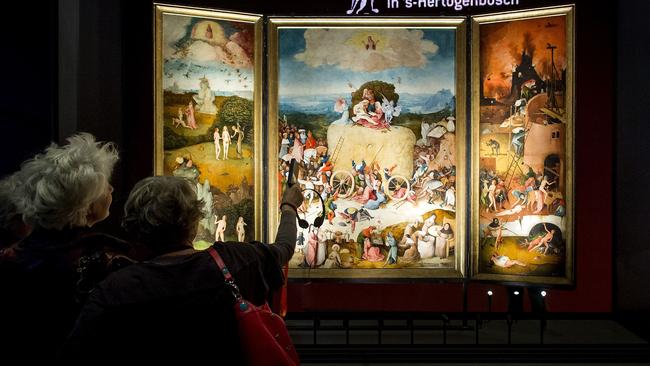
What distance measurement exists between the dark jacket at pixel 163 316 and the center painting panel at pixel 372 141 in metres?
4.45

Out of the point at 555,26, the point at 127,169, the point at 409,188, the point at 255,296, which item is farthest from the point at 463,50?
the point at 255,296

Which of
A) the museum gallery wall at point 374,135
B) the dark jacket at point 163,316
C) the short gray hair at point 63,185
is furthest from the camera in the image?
the museum gallery wall at point 374,135

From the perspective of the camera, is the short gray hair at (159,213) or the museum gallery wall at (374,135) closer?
the short gray hair at (159,213)

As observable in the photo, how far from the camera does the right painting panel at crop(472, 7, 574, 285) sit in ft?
21.8

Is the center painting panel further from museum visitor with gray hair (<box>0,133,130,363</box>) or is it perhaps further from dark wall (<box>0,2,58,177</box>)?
museum visitor with gray hair (<box>0,133,130,363</box>)

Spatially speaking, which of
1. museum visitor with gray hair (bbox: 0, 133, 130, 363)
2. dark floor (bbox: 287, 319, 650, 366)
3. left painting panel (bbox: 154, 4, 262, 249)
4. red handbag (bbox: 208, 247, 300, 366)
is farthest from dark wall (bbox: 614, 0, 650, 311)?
museum visitor with gray hair (bbox: 0, 133, 130, 363)

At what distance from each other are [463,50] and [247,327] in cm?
519

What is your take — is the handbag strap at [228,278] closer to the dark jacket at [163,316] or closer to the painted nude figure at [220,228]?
the dark jacket at [163,316]

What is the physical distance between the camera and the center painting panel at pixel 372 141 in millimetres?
6918

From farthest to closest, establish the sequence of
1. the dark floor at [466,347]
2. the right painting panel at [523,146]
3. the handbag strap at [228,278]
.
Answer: the right painting panel at [523,146] < the dark floor at [466,347] < the handbag strap at [228,278]

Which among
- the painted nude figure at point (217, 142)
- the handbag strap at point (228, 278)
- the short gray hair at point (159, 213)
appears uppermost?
the painted nude figure at point (217, 142)

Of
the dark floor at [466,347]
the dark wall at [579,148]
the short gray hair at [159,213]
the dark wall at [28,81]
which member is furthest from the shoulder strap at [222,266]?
the dark wall at [579,148]

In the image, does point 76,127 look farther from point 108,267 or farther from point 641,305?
point 641,305

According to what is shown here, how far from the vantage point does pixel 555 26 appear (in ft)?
21.8
